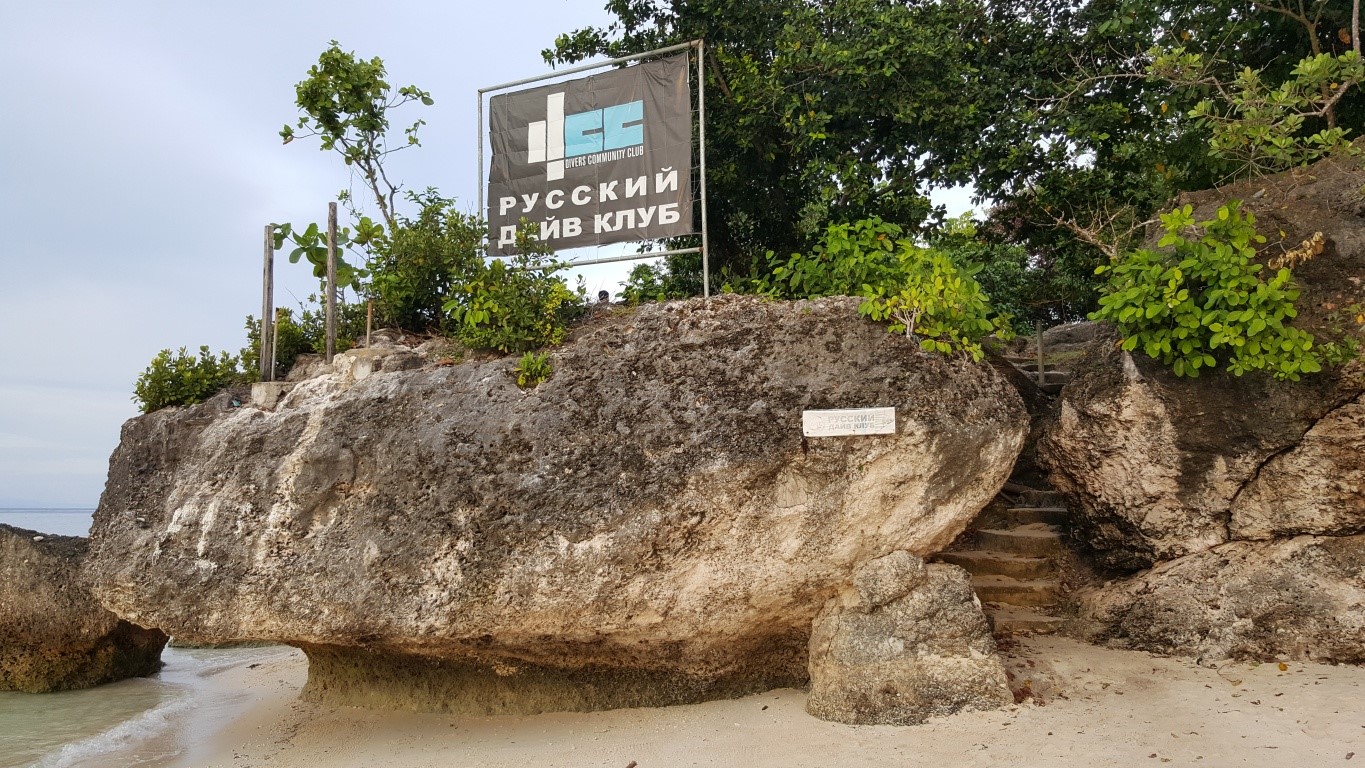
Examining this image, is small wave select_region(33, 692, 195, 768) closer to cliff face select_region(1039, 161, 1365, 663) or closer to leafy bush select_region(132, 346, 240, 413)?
leafy bush select_region(132, 346, 240, 413)

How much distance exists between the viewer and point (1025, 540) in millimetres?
7898

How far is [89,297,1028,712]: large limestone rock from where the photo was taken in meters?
5.76

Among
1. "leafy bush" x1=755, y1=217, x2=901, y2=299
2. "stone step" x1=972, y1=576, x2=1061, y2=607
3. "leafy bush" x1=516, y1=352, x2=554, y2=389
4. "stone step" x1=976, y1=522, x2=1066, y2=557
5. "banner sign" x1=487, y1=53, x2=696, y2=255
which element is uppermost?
"banner sign" x1=487, y1=53, x2=696, y2=255

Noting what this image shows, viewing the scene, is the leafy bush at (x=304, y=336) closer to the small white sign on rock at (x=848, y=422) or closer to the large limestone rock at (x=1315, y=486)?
the small white sign on rock at (x=848, y=422)

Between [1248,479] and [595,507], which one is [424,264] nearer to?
[595,507]

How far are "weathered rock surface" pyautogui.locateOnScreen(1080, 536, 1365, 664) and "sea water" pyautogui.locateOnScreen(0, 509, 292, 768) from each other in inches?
304

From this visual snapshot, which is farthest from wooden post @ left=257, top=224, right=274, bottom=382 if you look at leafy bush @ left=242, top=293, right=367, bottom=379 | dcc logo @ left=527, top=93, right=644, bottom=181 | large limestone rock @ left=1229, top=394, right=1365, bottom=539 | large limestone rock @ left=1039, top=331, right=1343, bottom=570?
large limestone rock @ left=1229, top=394, right=1365, bottom=539

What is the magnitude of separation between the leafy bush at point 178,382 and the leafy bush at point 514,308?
266 cm

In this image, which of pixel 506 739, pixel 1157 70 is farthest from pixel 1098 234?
pixel 506 739

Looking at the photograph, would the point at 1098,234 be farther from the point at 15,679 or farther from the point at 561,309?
the point at 15,679

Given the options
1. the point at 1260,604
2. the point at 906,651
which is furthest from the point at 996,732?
the point at 1260,604

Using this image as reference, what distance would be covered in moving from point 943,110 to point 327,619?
7658 mm

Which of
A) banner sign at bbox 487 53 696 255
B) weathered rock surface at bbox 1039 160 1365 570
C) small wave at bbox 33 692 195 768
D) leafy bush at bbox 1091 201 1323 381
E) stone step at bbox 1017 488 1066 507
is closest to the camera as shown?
leafy bush at bbox 1091 201 1323 381

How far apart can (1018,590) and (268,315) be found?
24.3 ft
